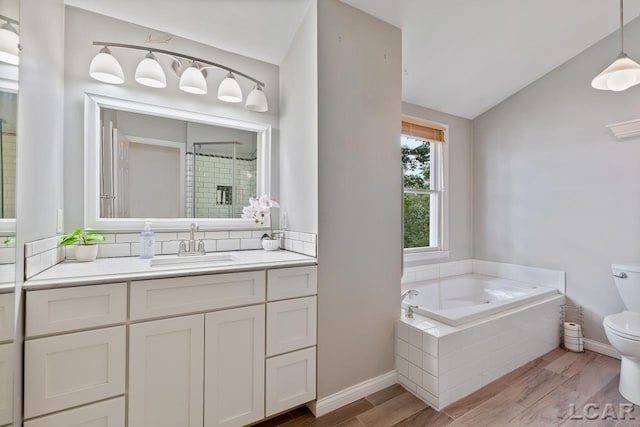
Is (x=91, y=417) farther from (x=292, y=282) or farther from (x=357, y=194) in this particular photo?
(x=357, y=194)

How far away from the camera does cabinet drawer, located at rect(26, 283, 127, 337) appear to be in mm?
1030

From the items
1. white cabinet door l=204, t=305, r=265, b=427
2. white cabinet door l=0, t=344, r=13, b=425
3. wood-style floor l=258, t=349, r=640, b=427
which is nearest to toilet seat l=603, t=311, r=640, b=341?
wood-style floor l=258, t=349, r=640, b=427

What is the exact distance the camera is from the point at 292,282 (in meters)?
1.55

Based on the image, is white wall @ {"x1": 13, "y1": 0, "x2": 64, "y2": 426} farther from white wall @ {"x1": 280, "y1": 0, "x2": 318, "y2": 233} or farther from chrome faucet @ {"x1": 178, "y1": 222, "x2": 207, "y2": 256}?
white wall @ {"x1": 280, "y1": 0, "x2": 318, "y2": 233}

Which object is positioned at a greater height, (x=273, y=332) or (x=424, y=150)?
(x=424, y=150)

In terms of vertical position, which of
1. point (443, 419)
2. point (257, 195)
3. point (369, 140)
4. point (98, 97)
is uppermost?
point (98, 97)

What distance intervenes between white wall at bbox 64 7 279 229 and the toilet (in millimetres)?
2798

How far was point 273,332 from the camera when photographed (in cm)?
149

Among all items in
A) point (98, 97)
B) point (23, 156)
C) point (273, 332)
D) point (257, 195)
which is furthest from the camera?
point (257, 195)

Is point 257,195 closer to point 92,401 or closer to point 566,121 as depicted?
point 92,401

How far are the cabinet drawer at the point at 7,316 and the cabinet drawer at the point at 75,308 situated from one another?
10 centimetres

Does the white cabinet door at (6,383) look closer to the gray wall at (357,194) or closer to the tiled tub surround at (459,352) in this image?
the gray wall at (357,194)

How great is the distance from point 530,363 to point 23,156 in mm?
3213

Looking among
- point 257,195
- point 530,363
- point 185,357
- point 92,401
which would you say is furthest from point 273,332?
point 530,363
